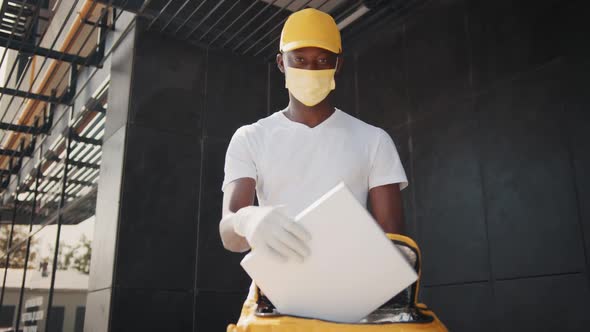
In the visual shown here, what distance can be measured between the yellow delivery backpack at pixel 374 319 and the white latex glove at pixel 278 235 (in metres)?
0.15

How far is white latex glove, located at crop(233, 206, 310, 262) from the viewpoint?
119 cm

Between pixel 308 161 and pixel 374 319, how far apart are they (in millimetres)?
538

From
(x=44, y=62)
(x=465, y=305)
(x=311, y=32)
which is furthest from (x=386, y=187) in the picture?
(x=44, y=62)

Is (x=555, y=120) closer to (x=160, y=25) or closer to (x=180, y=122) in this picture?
(x=180, y=122)

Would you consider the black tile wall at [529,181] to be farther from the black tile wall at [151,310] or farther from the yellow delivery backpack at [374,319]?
the yellow delivery backpack at [374,319]

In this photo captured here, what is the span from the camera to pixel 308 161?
1.67 metres

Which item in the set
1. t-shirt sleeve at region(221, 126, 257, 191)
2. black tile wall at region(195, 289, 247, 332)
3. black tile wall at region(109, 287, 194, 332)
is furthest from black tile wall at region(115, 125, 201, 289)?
t-shirt sleeve at region(221, 126, 257, 191)

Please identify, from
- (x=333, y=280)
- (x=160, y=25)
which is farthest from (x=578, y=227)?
(x=160, y=25)

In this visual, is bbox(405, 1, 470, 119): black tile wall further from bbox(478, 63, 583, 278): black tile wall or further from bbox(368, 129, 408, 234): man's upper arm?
bbox(368, 129, 408, 234): man's upper arm

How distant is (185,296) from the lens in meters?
5.69

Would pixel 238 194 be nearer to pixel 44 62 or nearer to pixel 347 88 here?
pixel 347 88

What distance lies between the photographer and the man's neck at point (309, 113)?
5.80 ft

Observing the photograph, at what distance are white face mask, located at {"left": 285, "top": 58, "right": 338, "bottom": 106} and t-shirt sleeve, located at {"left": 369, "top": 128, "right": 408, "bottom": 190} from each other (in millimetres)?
235

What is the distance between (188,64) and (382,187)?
199 inches
